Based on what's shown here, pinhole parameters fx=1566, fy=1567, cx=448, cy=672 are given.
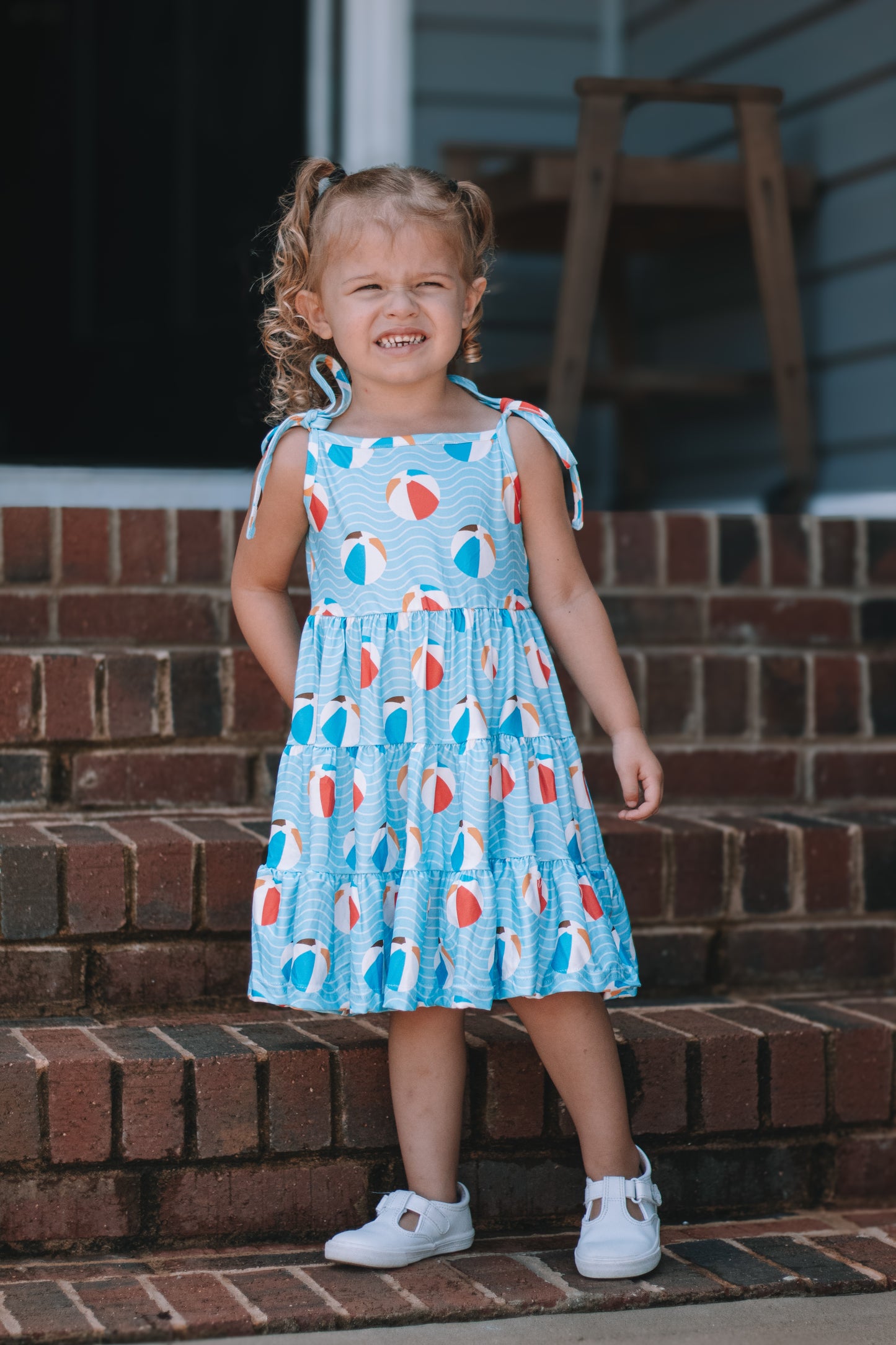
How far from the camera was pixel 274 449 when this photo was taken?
197 centimetres

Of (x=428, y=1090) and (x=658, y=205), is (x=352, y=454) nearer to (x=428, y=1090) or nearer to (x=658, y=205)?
(x=428, y=1090)

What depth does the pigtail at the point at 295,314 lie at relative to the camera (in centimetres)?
201

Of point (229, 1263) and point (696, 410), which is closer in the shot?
point (229, 1263)

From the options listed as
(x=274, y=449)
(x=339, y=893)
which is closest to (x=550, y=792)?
(x=339, y=893)

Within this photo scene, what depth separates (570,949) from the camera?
1832 mm

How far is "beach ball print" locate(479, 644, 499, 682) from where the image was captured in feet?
6.16

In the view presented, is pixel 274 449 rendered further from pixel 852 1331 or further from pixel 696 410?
pixel 696 410

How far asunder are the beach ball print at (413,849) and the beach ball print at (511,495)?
416 millimetres

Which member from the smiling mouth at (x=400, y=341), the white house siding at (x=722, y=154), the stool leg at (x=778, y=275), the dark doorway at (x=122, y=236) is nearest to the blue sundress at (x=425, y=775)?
the smiling mouth at (x=400, y=341)

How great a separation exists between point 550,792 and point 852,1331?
69cm

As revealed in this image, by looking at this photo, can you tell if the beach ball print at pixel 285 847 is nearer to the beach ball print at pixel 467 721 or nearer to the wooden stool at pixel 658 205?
the beach ball print at pixel 467 721

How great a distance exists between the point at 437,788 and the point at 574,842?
0.59 ft

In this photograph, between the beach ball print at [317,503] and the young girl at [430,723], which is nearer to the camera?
the young girl at [430,723]

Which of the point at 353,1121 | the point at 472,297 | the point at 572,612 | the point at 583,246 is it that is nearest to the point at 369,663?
the point at 572,612
